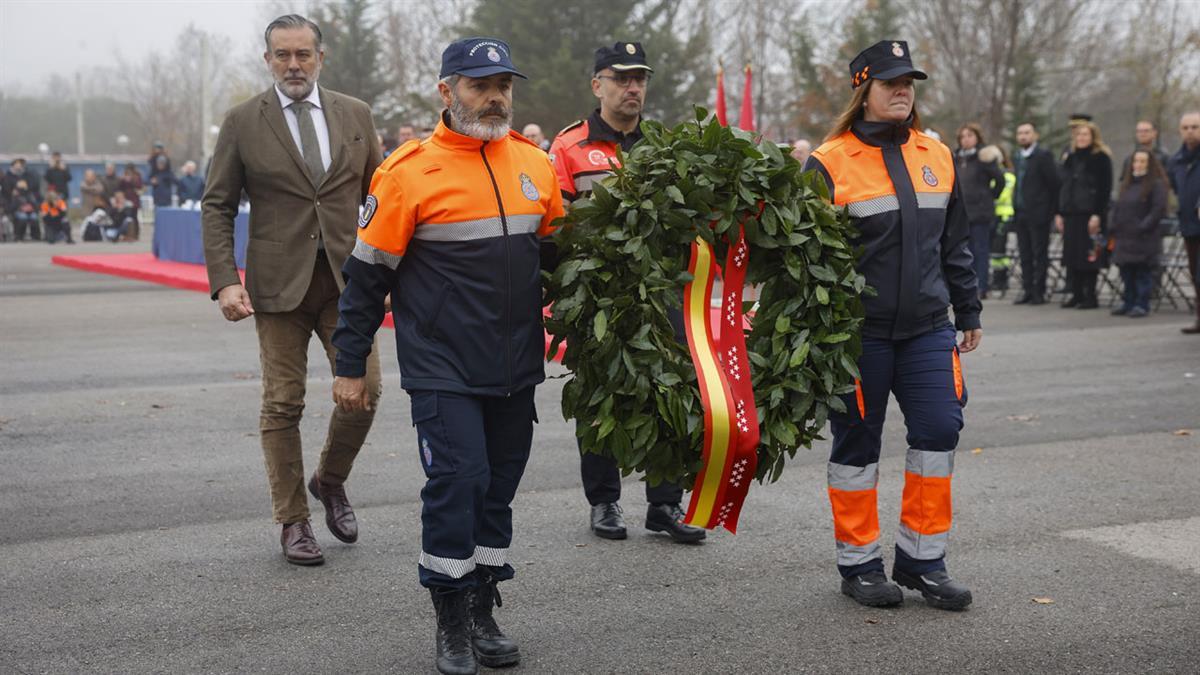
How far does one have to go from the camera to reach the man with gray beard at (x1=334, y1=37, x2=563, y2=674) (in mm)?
4629

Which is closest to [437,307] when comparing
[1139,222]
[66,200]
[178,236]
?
[1139,222]

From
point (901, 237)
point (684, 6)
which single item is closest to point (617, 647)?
point (901, 237)

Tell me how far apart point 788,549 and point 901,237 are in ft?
5.32

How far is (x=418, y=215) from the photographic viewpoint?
464cm

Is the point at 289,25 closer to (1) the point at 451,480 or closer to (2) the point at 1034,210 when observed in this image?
(1) the point at 451,480

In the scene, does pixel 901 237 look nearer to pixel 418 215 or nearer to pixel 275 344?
pixel 418 215

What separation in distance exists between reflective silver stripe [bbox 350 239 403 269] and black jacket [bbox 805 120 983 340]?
1.70 metres

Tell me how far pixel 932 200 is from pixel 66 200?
33597mm

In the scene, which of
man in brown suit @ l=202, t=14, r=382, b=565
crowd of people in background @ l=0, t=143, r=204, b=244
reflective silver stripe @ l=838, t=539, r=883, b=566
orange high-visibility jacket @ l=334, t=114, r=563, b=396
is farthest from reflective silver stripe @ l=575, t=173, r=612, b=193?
crowd of people in background @ l=0, t=143, r=204, b=244

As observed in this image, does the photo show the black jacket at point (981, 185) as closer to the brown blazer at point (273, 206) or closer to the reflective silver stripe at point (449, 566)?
the brown blazer at point (273, 206)

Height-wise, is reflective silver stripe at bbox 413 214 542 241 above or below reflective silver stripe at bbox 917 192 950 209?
below

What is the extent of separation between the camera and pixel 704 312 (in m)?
5.09

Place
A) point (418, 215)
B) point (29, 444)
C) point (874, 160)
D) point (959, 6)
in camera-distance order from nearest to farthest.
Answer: point (418, 215), point (874, 160), point (29, 444), point (959, 6)

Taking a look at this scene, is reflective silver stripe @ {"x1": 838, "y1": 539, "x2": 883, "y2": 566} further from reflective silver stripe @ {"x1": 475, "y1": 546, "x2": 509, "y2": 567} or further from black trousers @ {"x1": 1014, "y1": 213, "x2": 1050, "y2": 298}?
black trousers @ {"x1": 1014, "y1": 213, "x2": 1050, "y2": 298}
